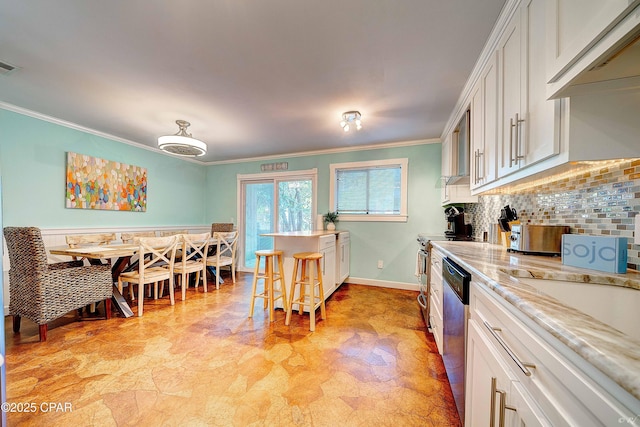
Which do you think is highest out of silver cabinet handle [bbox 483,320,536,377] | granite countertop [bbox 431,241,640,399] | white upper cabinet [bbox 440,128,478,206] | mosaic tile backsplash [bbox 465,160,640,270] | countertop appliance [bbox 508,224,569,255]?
white upper cabinet [bbox 440,128,478,206]

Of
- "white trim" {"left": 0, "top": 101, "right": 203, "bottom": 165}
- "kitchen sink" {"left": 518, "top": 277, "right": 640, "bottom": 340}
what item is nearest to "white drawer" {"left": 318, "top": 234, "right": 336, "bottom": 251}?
"kitchen sink" {"left": 518, "top": 277, "right": 640, "bottom": 340}

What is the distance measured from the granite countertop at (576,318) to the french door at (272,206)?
3.47 meters

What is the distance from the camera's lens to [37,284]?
6.66 feet

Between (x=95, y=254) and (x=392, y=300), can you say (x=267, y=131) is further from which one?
(x=392, y=300)

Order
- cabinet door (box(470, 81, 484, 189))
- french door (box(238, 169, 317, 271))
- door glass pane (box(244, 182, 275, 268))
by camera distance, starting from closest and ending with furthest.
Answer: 1. cabinet door (box(470, 81, 484, 189))
2. french door (box(238, 169, 317, 271))
3. door glass pane (box(244, 182, 275, 268))

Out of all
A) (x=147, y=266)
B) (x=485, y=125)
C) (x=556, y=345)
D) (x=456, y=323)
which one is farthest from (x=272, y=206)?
(x=556, y=345)

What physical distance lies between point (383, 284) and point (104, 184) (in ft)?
14.7

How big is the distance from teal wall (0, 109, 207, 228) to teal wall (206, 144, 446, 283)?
9.26 ft

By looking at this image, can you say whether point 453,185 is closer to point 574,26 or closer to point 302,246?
point 302,246

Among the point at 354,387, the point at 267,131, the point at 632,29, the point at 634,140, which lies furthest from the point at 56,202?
the point at 634,140

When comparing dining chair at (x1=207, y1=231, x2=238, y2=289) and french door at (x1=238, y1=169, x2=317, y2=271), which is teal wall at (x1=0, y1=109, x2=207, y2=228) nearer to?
dining chair at (x1=207, y1=231, x2=238, y2=289)

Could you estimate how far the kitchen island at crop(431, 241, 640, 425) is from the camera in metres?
0.39

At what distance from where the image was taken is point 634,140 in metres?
0.85

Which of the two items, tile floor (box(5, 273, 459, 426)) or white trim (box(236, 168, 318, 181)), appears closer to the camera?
tile floor (box(5, 273, 459, 426))
